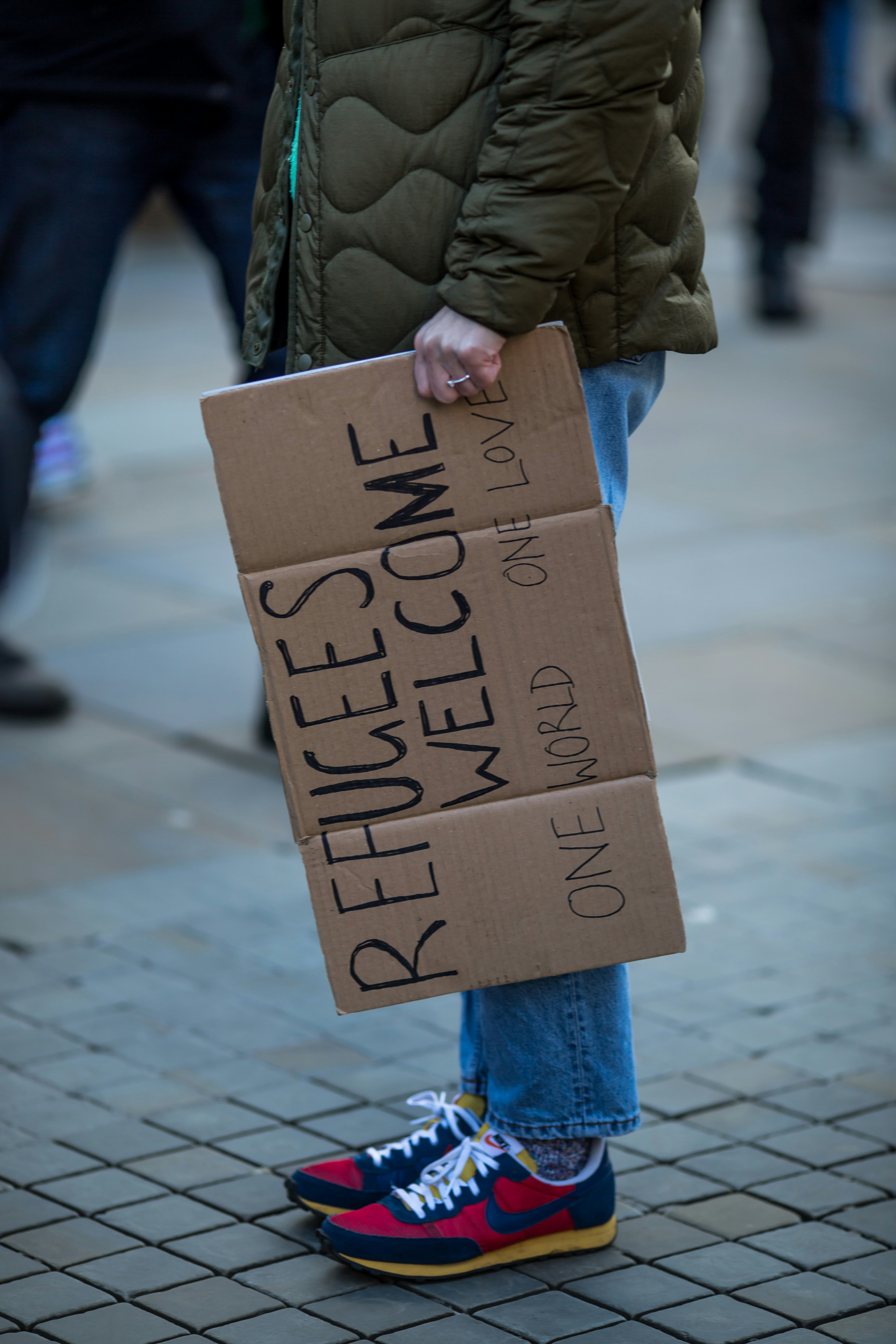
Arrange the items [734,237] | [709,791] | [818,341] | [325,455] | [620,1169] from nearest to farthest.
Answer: [325,455], [620,1169], [709,791], [818,341], [734,237]

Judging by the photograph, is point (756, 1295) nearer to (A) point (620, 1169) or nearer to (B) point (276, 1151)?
(A) point (620, 1169)

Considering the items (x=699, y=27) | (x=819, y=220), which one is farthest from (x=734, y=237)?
(x=699, y=27)

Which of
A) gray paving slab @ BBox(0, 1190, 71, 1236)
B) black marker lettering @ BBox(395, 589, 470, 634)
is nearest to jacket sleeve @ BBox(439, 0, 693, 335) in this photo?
black marker lettering @ BBox(395, 589, 470, 634)

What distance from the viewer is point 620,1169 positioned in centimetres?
277

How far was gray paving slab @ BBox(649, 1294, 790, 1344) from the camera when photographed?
2.31 meters

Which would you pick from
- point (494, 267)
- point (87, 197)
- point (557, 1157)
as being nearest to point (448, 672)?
point (494, 267)

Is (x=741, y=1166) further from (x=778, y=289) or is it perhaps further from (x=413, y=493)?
(x=778, y=289)

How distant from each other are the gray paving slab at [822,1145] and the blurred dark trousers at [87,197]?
229 cm

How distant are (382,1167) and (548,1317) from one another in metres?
0.35

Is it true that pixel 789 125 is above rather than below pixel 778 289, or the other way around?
above

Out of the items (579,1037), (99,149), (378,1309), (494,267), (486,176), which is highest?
(99,149)

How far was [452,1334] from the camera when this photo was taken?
2.33m

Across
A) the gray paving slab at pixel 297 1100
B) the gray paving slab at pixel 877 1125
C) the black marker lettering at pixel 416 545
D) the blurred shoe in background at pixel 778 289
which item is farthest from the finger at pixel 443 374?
the blurred shoe in background at pixel 778 289

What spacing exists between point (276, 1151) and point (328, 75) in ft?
5.08
